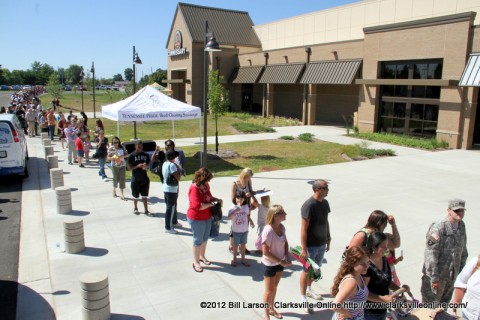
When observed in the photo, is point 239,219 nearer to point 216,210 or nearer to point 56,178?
point 216,210

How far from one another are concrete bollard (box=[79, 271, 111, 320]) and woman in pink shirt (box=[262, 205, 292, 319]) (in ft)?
6.80

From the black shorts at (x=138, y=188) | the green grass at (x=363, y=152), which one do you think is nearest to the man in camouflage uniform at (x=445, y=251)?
the black shorts at (x=138, y=188)

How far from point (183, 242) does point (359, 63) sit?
22528 mm

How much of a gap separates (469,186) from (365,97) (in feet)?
46.2

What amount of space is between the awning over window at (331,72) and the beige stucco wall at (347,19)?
5.28 metres

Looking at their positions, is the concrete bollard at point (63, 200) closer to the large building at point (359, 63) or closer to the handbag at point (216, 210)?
the handbag at point (216, 210)

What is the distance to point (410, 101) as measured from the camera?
22953mm

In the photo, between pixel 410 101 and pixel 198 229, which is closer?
pixel 198 229

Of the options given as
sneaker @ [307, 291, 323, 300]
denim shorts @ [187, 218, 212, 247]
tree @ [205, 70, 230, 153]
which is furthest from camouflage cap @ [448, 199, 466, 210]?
tree @ [205, 70, 230, 153]

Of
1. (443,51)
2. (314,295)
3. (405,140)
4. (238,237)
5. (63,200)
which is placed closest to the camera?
(314,295)

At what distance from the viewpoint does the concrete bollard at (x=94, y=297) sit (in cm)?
498

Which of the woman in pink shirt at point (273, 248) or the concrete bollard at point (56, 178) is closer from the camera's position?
the woman in pink shirt at point (273, 248)

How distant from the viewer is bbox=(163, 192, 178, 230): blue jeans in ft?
26.2

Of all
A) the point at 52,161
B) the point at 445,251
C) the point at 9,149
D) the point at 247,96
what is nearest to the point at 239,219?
the point at 445,251
